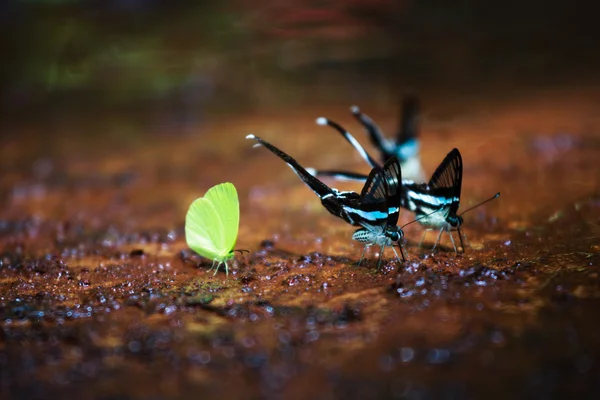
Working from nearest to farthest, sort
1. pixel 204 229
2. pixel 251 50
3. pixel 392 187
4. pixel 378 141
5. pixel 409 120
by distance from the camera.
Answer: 1. pixel 392 187
2. pixel 204 229
3. pixel 378 141
4. pixel 409 120
5. pixel 251 50

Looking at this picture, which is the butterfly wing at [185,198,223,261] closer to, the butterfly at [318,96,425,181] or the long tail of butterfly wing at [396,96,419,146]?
the butterfly at [318,96,425,181]

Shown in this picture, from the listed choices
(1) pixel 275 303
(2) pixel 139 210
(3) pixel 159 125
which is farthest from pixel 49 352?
(3) pixel 159 125

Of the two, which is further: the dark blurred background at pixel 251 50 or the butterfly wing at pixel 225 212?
the dark blurred background at pixel 251 50

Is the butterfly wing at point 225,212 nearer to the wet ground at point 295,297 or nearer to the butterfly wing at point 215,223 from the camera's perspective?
the butterfly wing at point 215,223

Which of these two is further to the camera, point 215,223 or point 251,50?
point 251,50

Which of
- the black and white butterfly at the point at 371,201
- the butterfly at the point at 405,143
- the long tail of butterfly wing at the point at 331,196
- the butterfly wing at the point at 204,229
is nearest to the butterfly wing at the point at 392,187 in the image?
the black and white butterfly at the point at 371,201

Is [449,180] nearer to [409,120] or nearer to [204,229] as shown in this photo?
[204,229]

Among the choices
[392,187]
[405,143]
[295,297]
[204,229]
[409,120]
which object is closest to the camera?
[295,297]

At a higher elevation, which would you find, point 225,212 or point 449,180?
point 449,180

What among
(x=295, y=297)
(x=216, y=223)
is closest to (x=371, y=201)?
(x=295, y=297)
